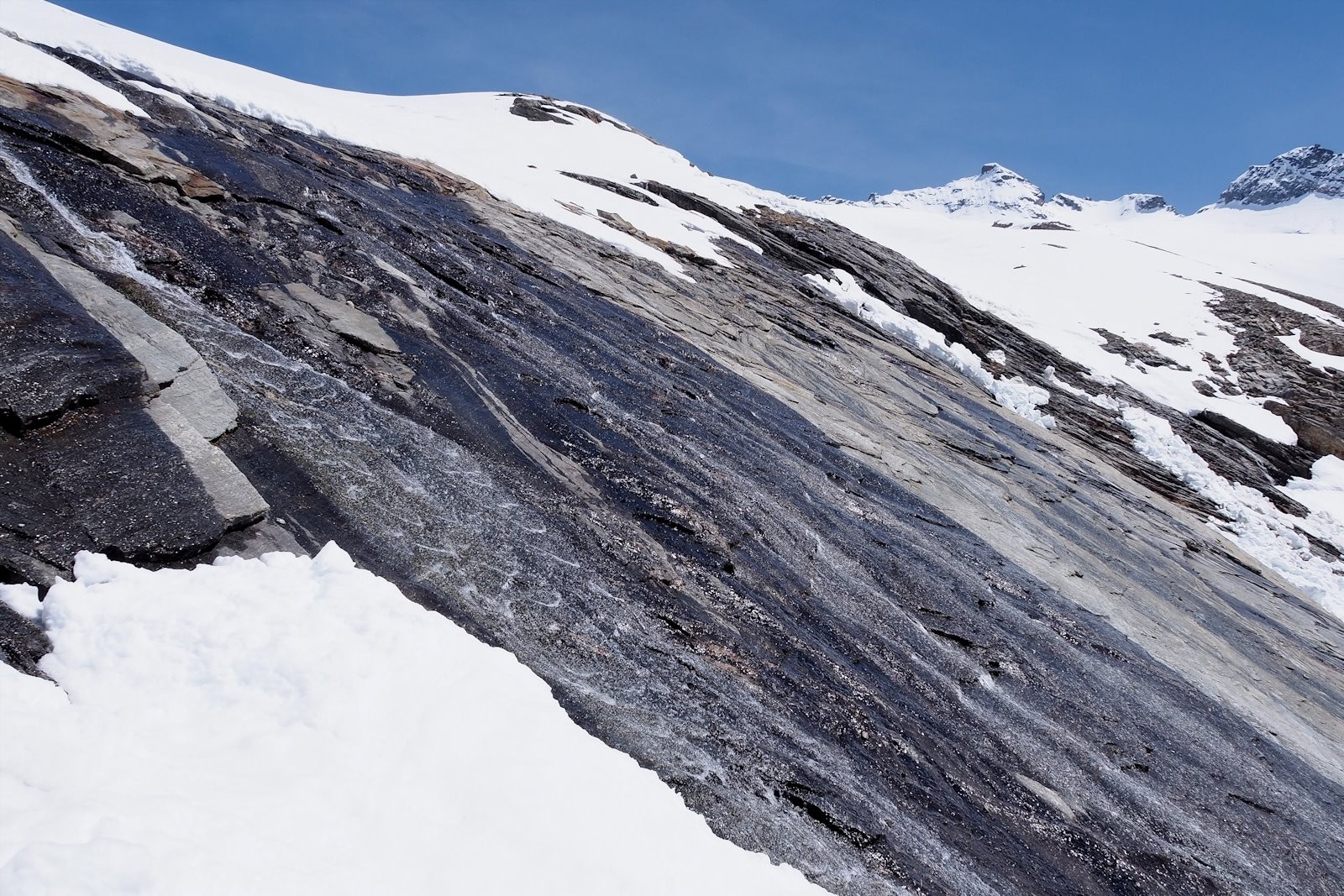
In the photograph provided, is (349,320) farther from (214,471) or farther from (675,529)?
(675,529)

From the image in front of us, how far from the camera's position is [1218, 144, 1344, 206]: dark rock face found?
584 ft

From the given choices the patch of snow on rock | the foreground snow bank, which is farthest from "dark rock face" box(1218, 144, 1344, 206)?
the foreground snow bank

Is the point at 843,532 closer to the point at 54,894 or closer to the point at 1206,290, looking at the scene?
the point at 54,894

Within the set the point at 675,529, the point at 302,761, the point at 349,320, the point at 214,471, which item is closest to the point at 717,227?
the point at 349,320

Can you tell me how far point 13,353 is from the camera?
7.40 m

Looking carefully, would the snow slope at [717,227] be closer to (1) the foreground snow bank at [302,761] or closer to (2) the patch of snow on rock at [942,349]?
(2) the patch of snow on rock at [942,349]

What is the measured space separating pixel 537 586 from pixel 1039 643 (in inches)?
343

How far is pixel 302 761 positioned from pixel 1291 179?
810ft

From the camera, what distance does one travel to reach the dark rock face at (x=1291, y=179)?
177875 mm

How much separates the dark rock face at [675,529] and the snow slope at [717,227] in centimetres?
376

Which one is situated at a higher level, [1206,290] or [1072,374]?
[1206,290]

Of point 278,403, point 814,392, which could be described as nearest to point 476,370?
point 278,403

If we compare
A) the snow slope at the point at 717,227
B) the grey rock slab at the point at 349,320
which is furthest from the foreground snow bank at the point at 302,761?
the snow slope at the point at 717,227

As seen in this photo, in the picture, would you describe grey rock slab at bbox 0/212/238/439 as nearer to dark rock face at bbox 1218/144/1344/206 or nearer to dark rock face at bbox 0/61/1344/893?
dark rock face at bbox 0/61/1344/893
